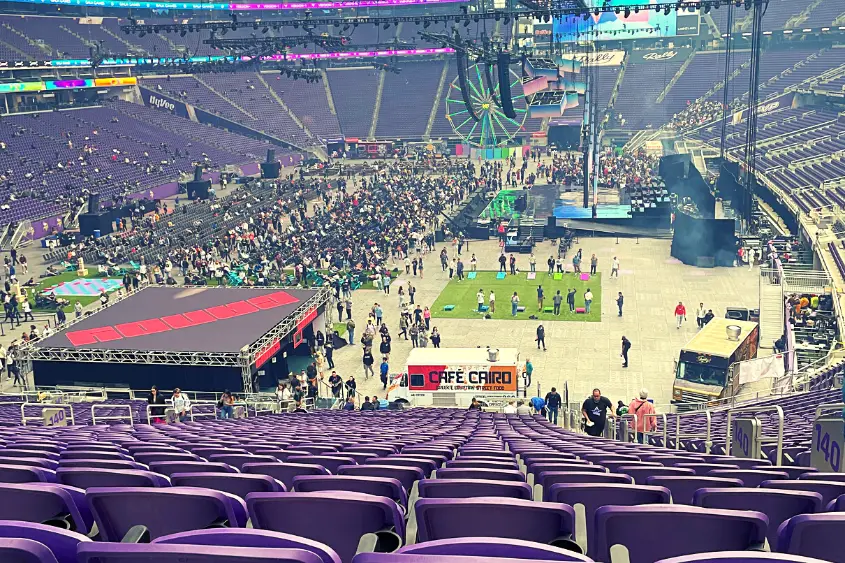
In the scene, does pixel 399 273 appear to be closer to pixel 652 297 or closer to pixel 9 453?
pixel 652 297

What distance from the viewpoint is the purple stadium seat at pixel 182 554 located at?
2.23 meters

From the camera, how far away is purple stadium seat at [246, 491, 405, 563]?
3137 mm

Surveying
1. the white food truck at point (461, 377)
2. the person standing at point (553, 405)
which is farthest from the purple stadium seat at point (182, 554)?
the white food truck at point (461, 377)

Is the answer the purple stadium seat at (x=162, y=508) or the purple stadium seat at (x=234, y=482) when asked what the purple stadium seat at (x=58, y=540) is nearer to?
the purple stadium seat at (x=162, y=508)

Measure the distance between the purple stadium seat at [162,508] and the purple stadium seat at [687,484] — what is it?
2290 mm

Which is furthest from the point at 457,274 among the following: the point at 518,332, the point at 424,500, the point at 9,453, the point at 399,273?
the point at 424,500

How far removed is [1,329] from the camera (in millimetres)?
28484

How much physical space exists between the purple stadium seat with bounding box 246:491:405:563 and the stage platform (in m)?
17.7

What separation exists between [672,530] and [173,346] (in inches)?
776

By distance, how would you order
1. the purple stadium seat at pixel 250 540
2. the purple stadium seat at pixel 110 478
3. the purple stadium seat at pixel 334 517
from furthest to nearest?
the purple stadium seat at pixel 110 478, the purple stadium seat at pixel 334 517, the purple stadium seat at pixel 250 540

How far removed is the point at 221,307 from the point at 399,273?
42.0 ft

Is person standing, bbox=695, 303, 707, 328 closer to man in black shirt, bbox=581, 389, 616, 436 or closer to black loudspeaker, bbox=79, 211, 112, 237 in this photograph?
man in black shirt, bbox=581, 389, 616, 436

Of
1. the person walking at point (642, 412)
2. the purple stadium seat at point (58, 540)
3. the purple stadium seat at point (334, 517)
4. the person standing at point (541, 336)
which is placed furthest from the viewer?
the person standing at point (541, 336)

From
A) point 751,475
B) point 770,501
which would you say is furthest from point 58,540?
point 751,475
